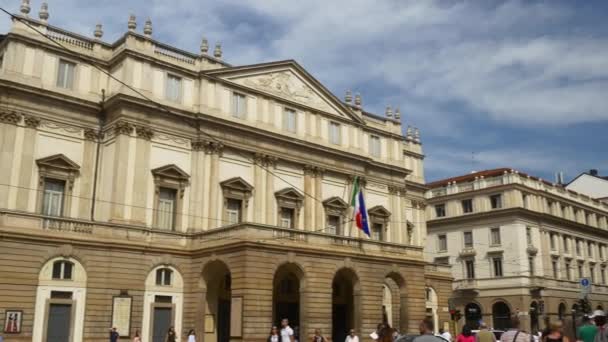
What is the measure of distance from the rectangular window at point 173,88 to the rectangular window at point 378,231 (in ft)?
53.8

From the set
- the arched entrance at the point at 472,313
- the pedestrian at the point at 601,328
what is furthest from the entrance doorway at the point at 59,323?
the arched entrance at the point at 472,313

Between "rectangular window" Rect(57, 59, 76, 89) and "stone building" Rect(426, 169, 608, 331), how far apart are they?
40491 mm

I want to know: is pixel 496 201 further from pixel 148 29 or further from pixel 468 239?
pixel 148 29

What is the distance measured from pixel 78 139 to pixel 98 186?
2.60 meters

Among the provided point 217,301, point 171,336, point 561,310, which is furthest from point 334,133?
point 561,310

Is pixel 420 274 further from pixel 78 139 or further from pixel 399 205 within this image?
pixel 78 139

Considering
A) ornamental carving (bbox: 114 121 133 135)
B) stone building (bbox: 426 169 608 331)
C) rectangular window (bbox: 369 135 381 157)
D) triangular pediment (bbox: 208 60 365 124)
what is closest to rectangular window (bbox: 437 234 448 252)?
stone building (bbox: 426 169 608 331)

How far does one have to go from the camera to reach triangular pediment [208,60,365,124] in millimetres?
37688

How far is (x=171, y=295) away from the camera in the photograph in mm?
31906

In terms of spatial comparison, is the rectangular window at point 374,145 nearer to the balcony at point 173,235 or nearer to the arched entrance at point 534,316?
the balcony at point 173,235

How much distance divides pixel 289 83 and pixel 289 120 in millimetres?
2523

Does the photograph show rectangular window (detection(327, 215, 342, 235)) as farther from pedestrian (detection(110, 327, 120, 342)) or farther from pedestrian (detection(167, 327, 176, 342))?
pedestrian (detection(110, 327, 120, 342))

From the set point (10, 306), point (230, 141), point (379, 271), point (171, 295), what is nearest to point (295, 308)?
point (379, 271)

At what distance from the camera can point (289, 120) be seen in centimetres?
3972
